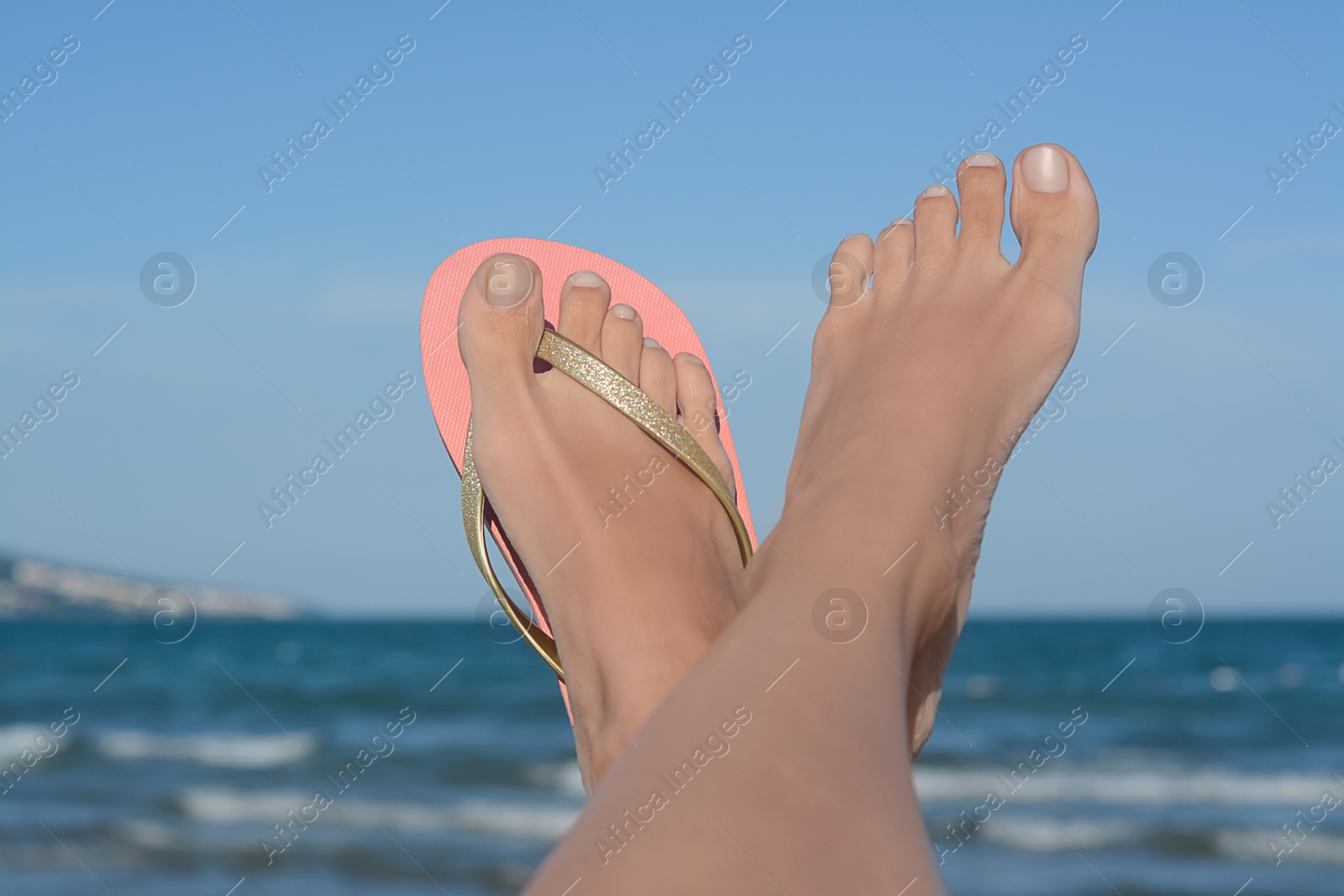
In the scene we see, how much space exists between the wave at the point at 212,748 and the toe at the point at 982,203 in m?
6.01

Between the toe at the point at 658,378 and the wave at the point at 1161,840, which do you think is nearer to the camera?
the toe at the point at 658,378

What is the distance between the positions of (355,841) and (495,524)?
3329 millimetres

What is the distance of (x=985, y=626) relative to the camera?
2439 cm

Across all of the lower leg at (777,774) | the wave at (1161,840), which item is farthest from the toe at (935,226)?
the wave at (1161,840)

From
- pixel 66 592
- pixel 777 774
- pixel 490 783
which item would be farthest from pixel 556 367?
pixel 66 592

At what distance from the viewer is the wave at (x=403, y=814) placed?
5105 millimetres

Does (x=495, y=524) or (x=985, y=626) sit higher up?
(x=495, y=524)

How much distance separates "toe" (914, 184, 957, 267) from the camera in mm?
1965

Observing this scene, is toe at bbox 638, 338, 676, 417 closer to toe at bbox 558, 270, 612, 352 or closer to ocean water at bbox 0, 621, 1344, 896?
toe at bbox 558, 270, 612, 352

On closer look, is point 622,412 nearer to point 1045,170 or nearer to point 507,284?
point 507,284

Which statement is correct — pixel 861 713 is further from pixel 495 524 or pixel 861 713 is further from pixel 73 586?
pixel 73 586

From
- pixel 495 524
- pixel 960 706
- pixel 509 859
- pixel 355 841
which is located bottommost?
pixel 960 706

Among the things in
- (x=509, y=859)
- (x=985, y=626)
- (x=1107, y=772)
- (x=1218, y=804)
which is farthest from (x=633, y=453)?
(x=985, y=626)

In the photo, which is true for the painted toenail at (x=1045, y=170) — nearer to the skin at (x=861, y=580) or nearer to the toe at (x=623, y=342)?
the skin at (x=861, y=580)
